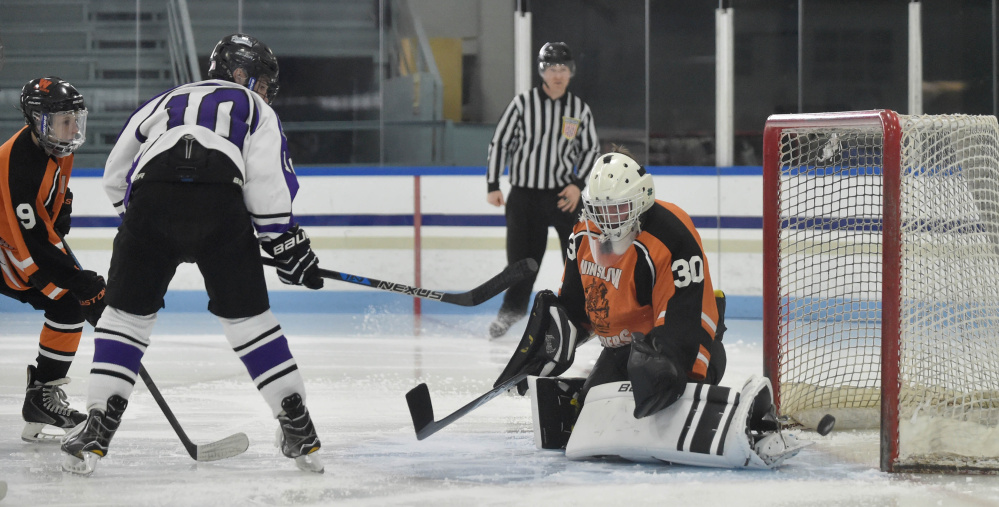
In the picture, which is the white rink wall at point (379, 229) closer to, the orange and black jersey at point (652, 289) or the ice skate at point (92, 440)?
the orange and black jersey at point (652, 289)

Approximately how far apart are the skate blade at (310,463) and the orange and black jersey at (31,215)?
76 cm

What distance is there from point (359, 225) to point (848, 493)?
4113 mm

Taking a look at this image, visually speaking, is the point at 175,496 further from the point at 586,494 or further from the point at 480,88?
the point at 480,88

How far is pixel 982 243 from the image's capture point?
2615 mm

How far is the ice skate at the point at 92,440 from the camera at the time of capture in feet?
7.37

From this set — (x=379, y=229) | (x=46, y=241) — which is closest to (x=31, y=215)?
(x=46, y=241)

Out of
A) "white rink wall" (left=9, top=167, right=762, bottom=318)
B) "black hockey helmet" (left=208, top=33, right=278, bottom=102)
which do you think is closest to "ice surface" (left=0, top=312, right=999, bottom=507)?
"black hockey helmet" (left=208, top=33, right=278, bottom=102)

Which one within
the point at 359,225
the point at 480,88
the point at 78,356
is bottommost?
the point at 78,356

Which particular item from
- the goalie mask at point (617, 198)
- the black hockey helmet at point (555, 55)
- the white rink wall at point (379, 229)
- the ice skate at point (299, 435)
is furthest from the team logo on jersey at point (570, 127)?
the ice skate at point (299, 435)

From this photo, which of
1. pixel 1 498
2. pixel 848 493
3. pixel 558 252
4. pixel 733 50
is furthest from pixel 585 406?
pixel 733 50

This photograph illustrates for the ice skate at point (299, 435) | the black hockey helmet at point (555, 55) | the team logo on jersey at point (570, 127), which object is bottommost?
the ice skate at point (299, 435)

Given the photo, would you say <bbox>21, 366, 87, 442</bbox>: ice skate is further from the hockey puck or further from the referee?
the referee

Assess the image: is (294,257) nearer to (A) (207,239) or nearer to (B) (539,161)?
(A) (207,239)

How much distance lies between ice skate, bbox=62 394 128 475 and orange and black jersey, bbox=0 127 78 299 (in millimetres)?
485
